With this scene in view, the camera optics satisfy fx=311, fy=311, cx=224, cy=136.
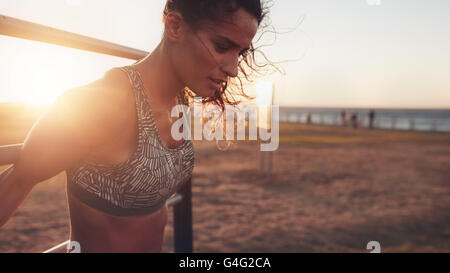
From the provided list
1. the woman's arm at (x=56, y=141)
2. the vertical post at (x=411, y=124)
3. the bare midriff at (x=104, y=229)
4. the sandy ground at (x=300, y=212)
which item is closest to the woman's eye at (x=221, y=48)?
the woman's arm at (x=56, y=141)

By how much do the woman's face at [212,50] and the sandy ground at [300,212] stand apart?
2.98 metres

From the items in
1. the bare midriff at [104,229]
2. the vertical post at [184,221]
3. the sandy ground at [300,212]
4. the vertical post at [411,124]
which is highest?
the bare midriff at [104,229]

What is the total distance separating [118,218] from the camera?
3.81 ft

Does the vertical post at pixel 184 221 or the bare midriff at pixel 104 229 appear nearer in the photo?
the bare midriff at pixel 104 229

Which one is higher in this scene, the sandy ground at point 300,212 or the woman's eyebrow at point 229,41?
the woman's eyebrow at point 229,41

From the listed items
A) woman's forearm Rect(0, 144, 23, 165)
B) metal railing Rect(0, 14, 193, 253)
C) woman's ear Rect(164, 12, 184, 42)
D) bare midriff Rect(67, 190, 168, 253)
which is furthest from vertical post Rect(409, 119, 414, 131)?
woman's forearm Rect(0, 144, 23, 165)

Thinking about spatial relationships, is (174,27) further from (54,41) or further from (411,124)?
(411,124)

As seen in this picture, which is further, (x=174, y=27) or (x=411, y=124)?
(x=411, y=124)

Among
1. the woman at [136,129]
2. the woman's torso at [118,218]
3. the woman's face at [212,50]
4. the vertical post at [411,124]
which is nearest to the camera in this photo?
the woman at [136,129]

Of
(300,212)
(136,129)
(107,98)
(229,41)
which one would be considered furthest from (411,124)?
(107,98)

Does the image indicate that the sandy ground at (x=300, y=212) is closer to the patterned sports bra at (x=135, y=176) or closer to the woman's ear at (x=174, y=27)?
the patterned sports bra at (x=135, y=176)

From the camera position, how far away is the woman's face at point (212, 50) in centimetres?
118

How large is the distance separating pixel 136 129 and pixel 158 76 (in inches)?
11.0
